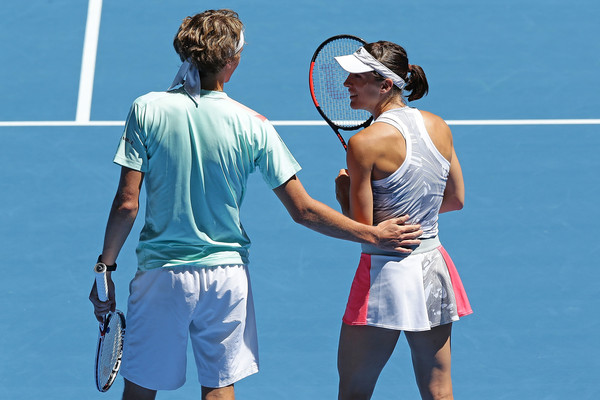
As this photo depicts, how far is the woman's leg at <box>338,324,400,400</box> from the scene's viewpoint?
363cm

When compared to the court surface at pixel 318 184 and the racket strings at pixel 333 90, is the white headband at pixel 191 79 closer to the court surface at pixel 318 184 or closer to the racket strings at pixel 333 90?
the racket strings at pixel 333 90

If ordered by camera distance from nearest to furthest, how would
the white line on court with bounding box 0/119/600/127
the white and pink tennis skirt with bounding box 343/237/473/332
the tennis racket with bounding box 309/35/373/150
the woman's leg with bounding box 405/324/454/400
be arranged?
the white and pink tennis skirt with bounding box 343/237/473/332 < the woman's leg with bounding box 405/324/454/400 < the tennis racket with bounding box 309/35/373/150 < the white line on court with bounding box 0/119/600/127

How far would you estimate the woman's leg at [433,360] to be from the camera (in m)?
3.67

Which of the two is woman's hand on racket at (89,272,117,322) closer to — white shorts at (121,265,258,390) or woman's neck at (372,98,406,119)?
white shorts at (121,265,258,390)

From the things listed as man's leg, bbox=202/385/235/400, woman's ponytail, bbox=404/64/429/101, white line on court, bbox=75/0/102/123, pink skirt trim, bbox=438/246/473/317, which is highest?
white line on court, bbox=75/0/102/123

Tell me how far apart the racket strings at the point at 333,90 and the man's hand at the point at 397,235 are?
1.01 metres

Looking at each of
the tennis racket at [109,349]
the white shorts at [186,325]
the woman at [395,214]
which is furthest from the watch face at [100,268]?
the woman at [395,214]

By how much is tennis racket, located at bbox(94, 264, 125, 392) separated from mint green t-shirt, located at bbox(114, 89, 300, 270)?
348mm

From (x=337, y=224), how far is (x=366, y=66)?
2.06ft

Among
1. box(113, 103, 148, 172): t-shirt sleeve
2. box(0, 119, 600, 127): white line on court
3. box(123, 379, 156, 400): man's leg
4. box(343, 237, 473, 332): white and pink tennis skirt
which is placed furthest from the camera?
box(0, 119, 600, 127): white line on court

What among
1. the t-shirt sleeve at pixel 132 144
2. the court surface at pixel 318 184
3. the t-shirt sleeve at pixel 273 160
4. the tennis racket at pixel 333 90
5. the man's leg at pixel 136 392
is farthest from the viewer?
the court surface at pixel 318 184

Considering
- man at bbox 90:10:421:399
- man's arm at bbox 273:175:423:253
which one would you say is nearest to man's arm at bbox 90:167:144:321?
man at bbox 90:10:421:399

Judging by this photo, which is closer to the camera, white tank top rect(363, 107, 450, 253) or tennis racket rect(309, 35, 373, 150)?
white tank top rect(363, 107, 450, 253)

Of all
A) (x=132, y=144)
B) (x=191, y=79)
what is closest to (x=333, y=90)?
(x=191, y=79)
